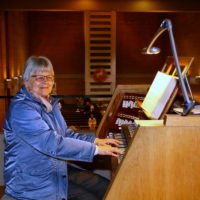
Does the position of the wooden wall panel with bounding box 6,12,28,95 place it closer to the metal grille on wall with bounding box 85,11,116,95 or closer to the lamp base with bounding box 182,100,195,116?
the metal grille on wall with bounding box 85,11,116,95

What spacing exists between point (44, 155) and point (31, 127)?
0.18 m

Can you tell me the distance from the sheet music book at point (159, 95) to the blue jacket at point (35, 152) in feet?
1.44

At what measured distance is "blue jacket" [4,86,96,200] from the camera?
158 centimetres

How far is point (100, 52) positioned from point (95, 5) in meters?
3.09

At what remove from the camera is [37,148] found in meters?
1.58

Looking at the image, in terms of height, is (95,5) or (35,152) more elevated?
(95,5)

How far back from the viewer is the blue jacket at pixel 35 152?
1.58 metres

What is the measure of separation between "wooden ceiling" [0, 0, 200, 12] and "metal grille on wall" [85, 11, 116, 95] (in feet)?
9.21

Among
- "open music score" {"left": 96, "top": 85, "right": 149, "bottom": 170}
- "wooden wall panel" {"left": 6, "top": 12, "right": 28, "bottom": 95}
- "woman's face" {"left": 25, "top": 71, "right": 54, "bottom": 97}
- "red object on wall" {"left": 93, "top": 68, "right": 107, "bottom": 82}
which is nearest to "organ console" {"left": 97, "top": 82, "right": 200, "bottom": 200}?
"woman's face" {"left": 25, "top": 71, "right": 54, "bottom": 97}

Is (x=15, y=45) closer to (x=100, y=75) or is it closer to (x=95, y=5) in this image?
(x=100, y=75)

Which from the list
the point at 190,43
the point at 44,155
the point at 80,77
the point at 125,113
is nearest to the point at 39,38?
the point at 80,77

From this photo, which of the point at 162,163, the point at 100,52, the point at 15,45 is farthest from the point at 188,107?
the point at 100,52

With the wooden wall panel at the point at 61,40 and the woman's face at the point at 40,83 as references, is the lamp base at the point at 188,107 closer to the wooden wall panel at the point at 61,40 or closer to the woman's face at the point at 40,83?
the woman's face at the point at 40,83

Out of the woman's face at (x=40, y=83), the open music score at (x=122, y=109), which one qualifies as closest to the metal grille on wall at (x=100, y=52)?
the open music score at (x=122, y=109)
